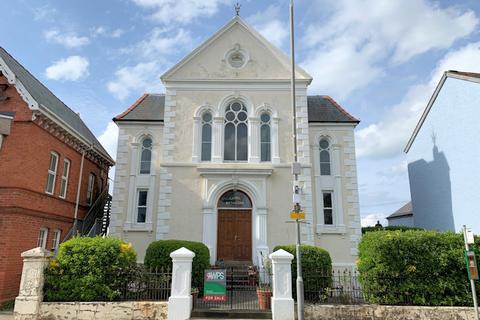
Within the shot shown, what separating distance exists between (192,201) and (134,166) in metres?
4.07

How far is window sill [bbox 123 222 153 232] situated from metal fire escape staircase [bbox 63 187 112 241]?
2.14 meters

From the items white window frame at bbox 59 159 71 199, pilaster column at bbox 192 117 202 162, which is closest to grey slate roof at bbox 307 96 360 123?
pilaster column at bbox 192 117 202 162

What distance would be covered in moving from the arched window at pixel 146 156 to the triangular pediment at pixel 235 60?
3511 millimetres

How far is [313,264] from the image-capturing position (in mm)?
Answer: 11227

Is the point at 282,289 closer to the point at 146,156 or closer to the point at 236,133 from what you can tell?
the point at 236,133

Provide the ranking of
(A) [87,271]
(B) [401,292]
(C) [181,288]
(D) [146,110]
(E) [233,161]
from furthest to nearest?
1. (D) [146,110]
2. (E) [233,161]
3. (A) [87,271]
4. (B) [401,292]
5. (C) [181,288]

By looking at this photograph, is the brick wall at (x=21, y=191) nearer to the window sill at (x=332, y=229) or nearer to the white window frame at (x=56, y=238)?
the white window frame at (x=56, y=238)

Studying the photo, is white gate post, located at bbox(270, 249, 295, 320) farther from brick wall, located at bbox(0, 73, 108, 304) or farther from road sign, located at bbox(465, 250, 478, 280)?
brick wall, located at bbox(0, 73, 108, 304)

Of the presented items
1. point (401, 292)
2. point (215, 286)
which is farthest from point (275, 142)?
point (401, 292)

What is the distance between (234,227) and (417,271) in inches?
308

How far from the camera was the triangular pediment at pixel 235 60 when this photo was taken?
670 inches

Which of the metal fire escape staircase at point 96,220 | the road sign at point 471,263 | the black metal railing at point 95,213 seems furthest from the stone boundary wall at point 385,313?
the black metal railing at point 95,213

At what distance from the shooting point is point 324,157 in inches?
710

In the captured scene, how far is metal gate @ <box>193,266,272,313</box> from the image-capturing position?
1031cm
